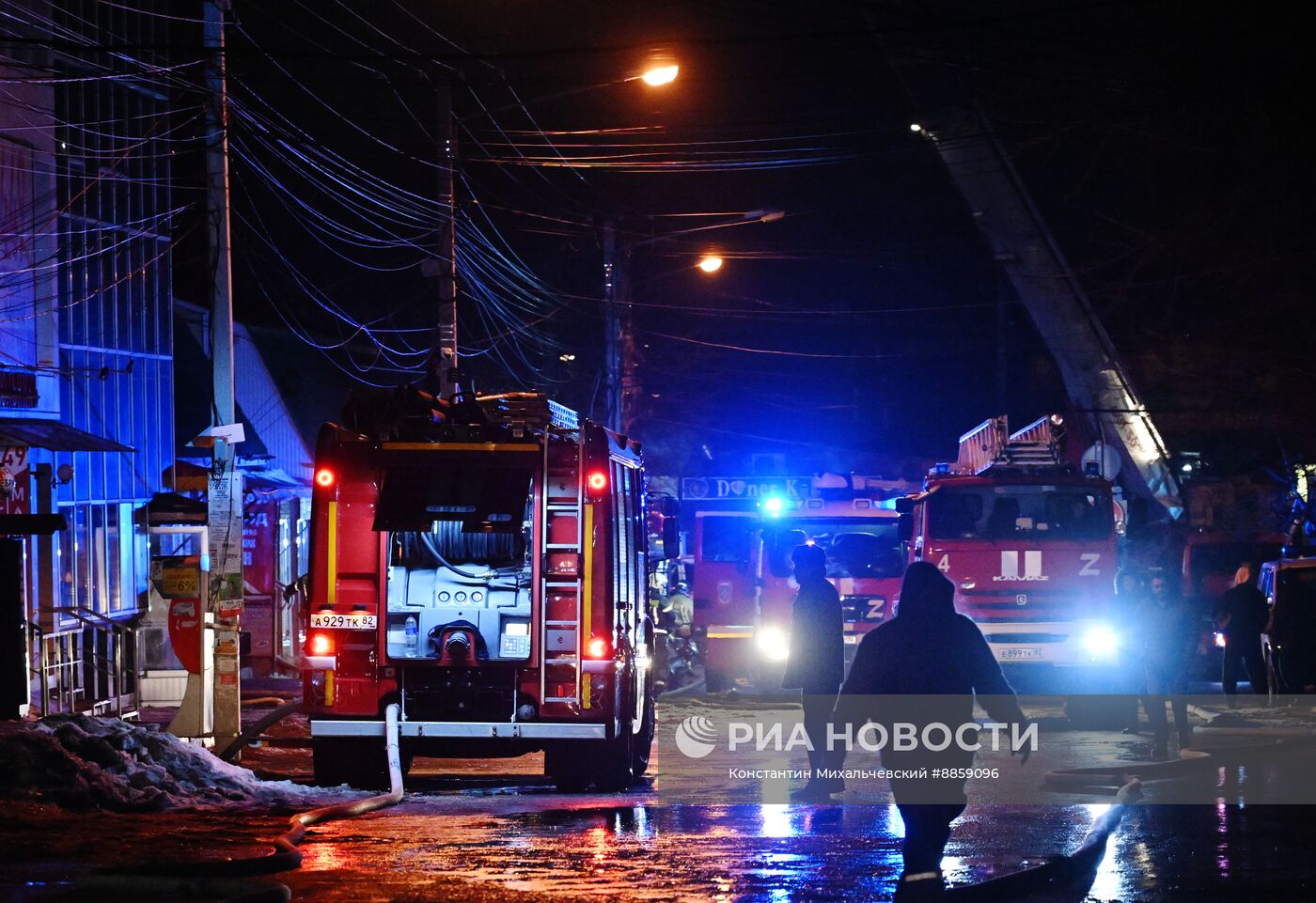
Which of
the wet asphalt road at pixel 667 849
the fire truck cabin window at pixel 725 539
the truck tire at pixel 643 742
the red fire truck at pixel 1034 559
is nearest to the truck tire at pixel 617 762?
the truck tire at pixel 643 742

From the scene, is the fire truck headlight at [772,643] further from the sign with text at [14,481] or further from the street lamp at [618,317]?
the sign with text at [14,481]

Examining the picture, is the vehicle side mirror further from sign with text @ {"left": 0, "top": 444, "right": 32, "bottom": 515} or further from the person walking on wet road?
sign with text @ {"left": 0, "top": 444, "right": 32, "bottom": 515}

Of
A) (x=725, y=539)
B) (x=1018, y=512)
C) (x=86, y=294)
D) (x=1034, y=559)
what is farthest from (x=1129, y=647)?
(x=86, y=294)

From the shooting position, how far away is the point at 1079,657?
18891 mm

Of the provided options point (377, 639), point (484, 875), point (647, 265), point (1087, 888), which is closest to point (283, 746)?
point (377, 639)

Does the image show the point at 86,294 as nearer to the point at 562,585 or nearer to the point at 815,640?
the point at 562,585

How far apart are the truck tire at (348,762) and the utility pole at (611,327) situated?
19073mm

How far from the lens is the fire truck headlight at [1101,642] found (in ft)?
61.8

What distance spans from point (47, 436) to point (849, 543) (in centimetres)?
1168

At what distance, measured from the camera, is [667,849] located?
8.98 meters

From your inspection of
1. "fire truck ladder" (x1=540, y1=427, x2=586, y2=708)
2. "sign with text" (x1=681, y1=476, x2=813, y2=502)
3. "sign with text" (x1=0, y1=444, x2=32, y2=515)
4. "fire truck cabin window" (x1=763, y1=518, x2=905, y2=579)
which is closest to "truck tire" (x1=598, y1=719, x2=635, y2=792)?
"fire truck ladder" (x1=540, y1=427, x2=586, y2=708)

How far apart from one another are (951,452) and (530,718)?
147 ft

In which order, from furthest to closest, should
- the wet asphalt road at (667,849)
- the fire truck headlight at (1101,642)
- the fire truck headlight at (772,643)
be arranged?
1. the fire truck headlight at (772,643)
2. the fire truck headlight at (1101,642)
3. the wet asphalt road at (667,849)

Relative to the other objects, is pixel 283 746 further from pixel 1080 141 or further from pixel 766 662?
pixel 1080 141
